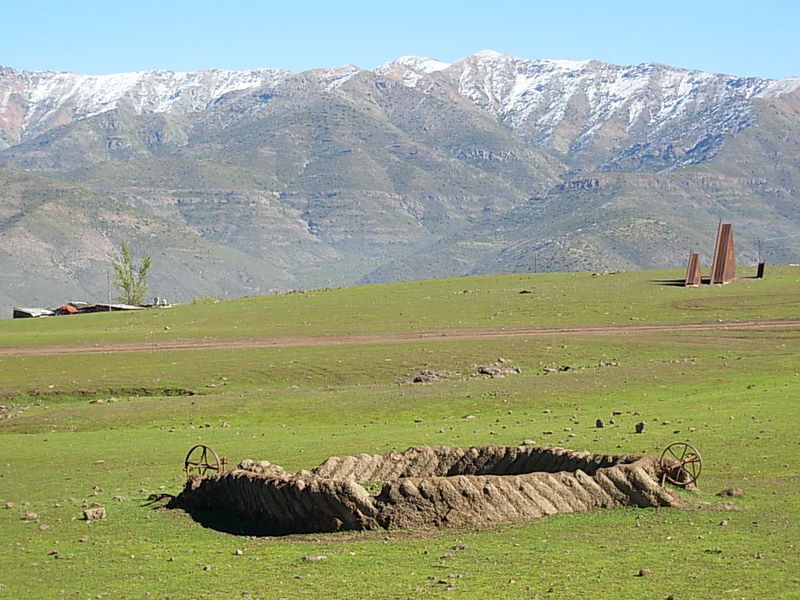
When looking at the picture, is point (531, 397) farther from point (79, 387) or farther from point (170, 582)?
point (170, 582)

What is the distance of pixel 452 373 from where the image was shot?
46094 millimetres

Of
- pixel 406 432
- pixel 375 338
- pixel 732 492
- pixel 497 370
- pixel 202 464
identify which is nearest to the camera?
pixel 732 492

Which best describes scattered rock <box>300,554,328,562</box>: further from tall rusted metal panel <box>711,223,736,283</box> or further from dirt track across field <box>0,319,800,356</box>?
tall rusted metal panel <box>711,223,736,283</box>

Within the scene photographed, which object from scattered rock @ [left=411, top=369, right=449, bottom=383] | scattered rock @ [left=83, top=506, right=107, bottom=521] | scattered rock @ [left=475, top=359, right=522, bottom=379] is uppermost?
scattered rock @ [left=475, top=359, right=522, bottom=379]

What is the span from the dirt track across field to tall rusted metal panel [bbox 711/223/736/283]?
22.6 metres

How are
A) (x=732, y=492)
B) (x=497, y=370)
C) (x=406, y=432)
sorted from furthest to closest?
(x=497, y=370) → (x=406, y=432) → (x=732, y=492)

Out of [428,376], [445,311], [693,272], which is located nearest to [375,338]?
[428,376]

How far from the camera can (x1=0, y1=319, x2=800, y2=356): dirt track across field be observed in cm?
5597

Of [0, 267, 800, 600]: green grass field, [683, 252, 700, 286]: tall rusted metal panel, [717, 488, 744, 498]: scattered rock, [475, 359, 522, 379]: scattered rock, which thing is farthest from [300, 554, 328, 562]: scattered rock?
[683, 252, 700, 286]: tall rusted metal panel

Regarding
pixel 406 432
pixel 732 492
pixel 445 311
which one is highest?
pixel 445 311

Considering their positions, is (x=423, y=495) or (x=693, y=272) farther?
(x=693, y=272)

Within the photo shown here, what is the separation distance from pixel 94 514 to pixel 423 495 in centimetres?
625

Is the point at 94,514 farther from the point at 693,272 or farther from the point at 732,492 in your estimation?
the point at 693,272

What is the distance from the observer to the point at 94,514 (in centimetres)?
2248
